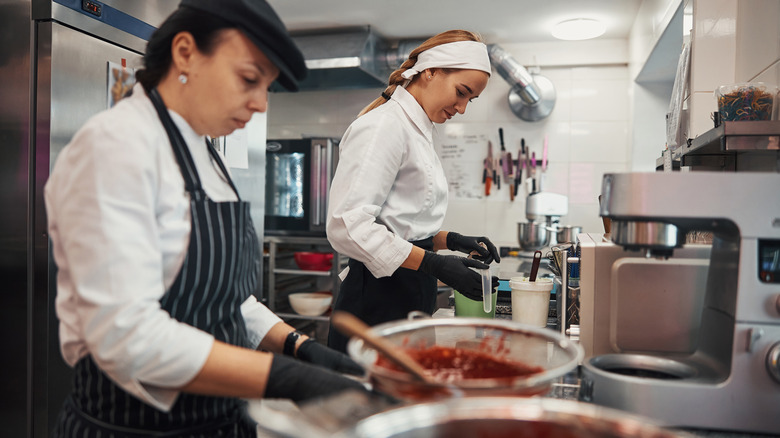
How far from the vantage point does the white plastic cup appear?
5.42 feet

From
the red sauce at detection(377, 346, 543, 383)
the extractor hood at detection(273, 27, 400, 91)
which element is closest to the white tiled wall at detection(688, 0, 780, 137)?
the red sauce at detection(377, 346, 543, 383)

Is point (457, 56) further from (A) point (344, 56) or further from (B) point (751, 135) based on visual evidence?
(A) point (344, 56)

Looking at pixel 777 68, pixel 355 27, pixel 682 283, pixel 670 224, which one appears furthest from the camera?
pixel 355 27

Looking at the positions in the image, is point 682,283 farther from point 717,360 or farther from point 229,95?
point 229,95

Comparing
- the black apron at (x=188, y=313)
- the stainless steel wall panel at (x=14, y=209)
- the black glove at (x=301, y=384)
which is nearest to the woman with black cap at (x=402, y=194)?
the black apron at (x=188, y=313)

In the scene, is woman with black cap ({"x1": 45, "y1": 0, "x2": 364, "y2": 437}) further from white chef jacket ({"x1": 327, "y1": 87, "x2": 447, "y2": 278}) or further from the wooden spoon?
white chef jacket ({"x1": 327, "y1": 87, "x2": 447, "y2": 278})

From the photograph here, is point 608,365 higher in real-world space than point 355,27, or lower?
lower

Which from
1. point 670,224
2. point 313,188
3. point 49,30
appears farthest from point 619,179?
point 313,188

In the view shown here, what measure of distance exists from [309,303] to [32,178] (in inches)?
97.5

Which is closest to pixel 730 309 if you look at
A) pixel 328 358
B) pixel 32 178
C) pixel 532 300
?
pixel 532 300

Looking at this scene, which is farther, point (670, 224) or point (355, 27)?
point (355, 27)

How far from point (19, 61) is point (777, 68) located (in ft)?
8.11

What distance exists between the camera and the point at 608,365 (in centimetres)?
113

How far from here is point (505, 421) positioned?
0.65m
